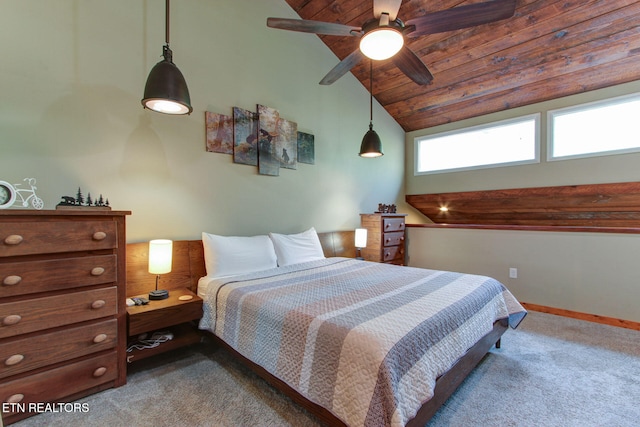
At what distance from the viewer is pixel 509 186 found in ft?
13.8

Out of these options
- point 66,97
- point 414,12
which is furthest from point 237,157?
point 414,12

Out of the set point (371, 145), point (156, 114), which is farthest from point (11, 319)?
point (371, 145)

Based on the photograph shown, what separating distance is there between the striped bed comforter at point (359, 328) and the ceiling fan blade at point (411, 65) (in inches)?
70.3

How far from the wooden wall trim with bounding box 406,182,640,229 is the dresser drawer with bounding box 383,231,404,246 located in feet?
3.46

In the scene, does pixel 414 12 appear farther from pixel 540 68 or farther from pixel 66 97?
pixel 66 97

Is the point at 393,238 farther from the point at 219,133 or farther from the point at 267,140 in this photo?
the point at 219,133

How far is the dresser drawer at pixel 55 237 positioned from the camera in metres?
1.56

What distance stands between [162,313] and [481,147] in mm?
4795

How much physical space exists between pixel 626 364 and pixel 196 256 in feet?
12.2

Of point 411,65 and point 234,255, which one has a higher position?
point 411,65

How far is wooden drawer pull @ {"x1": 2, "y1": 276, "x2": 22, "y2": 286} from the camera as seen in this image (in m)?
1.55

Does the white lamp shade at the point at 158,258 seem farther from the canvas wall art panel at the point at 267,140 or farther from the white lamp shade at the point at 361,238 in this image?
the white lamp shade at the point at 361,238

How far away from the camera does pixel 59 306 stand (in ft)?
5.62

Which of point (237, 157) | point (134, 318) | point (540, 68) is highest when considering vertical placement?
point (540, 68)
